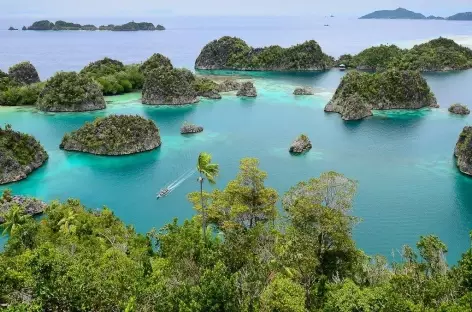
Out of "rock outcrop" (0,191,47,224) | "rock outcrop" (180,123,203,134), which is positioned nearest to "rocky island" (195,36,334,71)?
"rock outcrop" (180,123,203,134)

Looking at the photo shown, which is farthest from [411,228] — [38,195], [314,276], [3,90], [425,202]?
[3,90]

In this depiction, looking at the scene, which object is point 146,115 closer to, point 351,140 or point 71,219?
point 351,140

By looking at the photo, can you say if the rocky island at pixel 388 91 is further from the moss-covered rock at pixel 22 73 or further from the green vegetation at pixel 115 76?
the moss-covered rock at pixel 22 73

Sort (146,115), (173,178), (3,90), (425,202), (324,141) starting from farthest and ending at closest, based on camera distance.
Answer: (3,90)
(146,115)
(324,141)
(173,178)
(425,202)

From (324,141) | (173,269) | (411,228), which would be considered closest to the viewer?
(173,269)

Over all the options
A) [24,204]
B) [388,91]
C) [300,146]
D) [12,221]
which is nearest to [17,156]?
[24,204]

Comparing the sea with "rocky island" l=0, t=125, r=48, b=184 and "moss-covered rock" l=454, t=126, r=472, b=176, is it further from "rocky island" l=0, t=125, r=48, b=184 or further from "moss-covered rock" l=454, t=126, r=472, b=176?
"rocky island" l=0, t=125, r=48, b=184

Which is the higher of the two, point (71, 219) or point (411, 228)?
point (71, 219)
